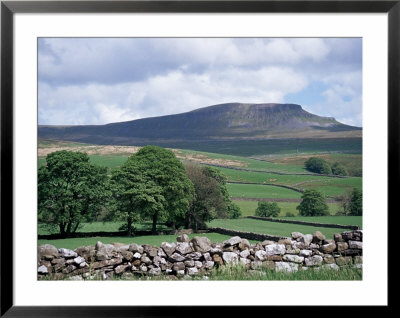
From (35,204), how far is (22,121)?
2.94ft

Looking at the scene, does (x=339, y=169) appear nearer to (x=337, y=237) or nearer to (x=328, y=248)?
(x=337, y=237)

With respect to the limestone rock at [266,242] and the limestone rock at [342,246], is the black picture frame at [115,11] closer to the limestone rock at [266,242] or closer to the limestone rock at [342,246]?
the limestone rock at [342,246]

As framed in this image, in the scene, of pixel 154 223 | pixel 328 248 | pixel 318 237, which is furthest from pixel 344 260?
pixel 154 223

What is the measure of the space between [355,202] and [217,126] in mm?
2095

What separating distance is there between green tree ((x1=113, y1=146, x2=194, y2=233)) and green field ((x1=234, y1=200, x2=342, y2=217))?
73 centimetres

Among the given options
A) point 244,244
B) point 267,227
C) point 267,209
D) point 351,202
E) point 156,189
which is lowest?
point 244,244

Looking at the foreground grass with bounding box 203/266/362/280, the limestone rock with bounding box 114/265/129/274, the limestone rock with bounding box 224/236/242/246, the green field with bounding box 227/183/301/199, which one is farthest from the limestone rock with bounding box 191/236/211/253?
the limestone rock with bounding box 114/265/129/274

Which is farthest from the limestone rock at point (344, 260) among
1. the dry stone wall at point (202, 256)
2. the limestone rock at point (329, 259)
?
the limestone rock at point (329, 259)

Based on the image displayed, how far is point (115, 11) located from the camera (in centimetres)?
488

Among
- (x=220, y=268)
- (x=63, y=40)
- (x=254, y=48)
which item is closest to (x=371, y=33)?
(x=254, y=48)

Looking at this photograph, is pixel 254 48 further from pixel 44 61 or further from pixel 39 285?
pixel 39 285

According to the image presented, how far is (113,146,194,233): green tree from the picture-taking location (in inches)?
242

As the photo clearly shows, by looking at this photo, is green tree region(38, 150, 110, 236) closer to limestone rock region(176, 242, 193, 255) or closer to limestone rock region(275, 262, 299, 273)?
limestone rock region(176, 242, 193, 255)

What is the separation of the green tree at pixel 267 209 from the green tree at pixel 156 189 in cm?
95
